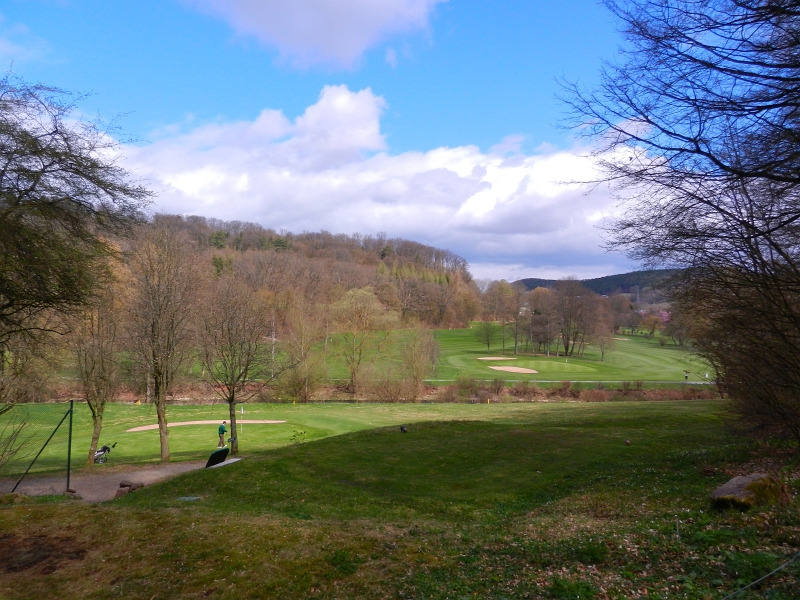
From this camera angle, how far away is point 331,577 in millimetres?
7340

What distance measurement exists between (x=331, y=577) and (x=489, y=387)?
44.6m

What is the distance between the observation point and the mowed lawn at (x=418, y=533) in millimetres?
6609

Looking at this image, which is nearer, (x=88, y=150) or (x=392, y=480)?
(x=88, y=150)

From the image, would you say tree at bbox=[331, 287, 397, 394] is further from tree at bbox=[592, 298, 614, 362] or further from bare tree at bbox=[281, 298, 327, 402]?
tree at bbox=[592, 298, 614, 362]

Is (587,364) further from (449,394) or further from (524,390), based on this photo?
(449,394)

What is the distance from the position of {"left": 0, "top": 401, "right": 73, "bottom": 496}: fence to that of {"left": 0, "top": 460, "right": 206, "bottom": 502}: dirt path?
0.03 m

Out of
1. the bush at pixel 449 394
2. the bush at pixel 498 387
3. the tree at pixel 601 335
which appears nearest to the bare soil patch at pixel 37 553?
the bush at pixel 449 394

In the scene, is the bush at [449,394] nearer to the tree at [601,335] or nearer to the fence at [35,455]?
the fence at [35,455]

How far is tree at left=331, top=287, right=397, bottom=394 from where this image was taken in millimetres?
55406

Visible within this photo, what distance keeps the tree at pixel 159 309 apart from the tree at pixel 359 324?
32.8m

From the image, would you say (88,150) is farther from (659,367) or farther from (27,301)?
(659,367)

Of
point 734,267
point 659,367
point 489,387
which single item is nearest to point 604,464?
point 734,267

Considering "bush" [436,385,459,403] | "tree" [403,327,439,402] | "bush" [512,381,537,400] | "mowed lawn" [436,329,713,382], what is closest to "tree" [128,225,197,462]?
"tree" [403,327,439,402]

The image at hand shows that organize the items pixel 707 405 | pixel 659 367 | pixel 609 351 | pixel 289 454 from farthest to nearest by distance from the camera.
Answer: pixel 609 351 → pixel 659 367 → pixel 707 405 → pixel 289 454
